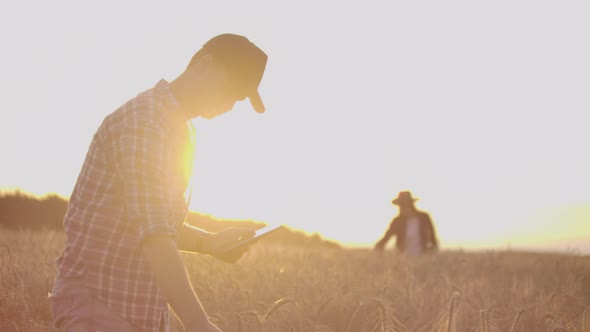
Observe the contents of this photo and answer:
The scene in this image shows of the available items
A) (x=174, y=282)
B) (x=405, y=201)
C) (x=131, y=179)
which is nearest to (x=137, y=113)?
(x=131, y=179)

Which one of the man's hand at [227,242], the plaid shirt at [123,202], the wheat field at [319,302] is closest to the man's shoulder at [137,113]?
the plaid shirt at [123,202]

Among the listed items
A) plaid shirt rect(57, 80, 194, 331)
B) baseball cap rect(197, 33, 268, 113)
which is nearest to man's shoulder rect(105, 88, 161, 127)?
plaid shirt rect(57, 80, 194, 331)

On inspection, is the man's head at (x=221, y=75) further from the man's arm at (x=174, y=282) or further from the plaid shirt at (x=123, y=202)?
Answer: the man's arm at (x=174, y=282)

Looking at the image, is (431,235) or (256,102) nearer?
(256,102)

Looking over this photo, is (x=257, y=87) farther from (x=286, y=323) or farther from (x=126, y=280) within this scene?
(x=286, y=323)

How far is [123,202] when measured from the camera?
2498 millimetres

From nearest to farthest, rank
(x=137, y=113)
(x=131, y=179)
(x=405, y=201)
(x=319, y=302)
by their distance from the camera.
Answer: (x=131, y=179) → (x=137, y=113) → (x=319, y=302) → (x=405, y=201)

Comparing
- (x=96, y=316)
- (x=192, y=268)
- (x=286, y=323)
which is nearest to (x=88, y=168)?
(x=96, y=316)

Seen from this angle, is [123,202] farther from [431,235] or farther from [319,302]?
[431,235]

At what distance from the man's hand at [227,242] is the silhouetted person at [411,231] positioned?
11.0 m

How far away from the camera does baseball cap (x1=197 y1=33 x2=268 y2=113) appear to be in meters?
2.42

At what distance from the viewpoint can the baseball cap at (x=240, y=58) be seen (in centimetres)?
A: 242

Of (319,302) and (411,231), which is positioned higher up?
(411,231)

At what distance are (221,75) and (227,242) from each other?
33.9 inches
